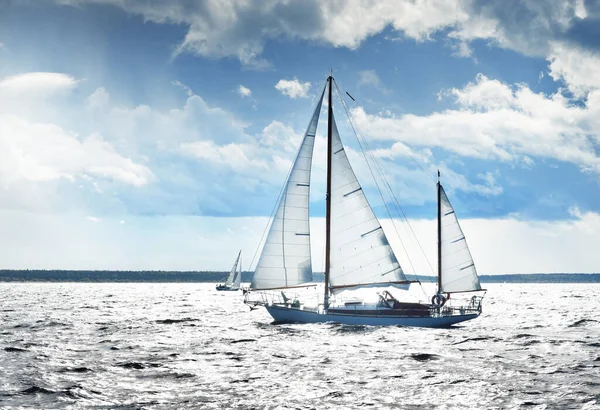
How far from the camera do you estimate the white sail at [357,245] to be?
131 ft

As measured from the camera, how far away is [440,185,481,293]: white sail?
47250 mm

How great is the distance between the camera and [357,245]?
40.1 metres

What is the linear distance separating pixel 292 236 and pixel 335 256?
398cm

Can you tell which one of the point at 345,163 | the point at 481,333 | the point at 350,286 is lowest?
the point at 481,333

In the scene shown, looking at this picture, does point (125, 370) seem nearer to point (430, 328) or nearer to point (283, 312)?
point (283, 312)

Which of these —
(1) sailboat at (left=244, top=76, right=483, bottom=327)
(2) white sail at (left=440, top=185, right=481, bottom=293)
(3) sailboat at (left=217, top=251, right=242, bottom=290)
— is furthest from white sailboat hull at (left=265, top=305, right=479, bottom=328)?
(3) sailboat at (left=217, top=251, right=242, bottom=290)

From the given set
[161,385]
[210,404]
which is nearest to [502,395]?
[210,404]

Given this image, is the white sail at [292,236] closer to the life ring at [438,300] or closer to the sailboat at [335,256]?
the sailboat at [335,256]

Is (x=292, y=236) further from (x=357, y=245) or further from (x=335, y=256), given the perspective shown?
(x=357, y=245)

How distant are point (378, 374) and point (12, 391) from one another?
13988mm

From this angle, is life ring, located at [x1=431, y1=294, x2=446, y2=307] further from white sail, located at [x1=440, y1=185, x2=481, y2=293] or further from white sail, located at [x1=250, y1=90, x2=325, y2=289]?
white sail, located at [x1=250, y1=90, x2=325, y2=289]

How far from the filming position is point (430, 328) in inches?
1736

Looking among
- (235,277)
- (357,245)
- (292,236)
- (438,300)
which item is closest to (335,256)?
(357,245)

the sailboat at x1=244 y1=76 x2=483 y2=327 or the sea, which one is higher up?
the sailboat at x1=244 y1=76 x2=483 y2=327
